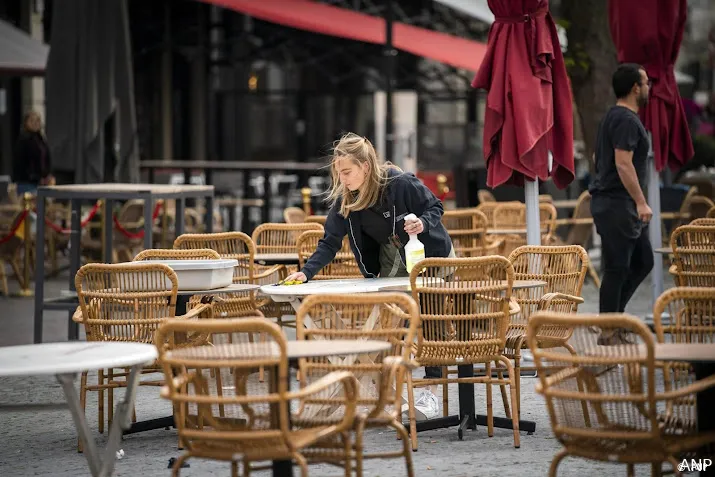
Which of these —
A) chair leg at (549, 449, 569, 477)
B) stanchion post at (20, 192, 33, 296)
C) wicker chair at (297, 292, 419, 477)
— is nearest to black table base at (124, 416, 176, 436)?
wicker chair at (297, 292, 419, 477)

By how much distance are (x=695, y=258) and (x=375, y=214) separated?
1.94 m

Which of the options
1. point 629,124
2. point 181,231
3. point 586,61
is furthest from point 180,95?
point 629,124

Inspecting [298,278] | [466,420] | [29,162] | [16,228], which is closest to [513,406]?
[466,420]

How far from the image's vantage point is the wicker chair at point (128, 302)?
24.3 feet

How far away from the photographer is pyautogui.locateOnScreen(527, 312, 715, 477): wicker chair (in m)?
5.18

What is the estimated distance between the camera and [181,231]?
11469 mm

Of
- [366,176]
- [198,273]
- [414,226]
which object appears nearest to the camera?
[198,273]

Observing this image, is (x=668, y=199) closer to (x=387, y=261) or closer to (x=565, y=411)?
(x=387, y=261)

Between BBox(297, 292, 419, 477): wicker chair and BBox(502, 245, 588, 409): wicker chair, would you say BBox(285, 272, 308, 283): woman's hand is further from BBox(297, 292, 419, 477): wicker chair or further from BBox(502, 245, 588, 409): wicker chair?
BBox(297, 292, 419, 477): wicker chair

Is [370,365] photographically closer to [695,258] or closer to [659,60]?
[695,258]

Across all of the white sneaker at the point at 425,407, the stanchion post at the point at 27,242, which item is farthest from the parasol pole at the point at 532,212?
the stanchion post at the point at 27,242

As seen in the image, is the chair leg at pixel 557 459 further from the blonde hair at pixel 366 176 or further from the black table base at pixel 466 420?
the blonde hair at pixel 366 176

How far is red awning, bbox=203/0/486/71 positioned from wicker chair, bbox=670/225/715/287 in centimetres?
1252

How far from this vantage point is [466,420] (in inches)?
309
